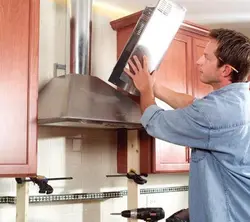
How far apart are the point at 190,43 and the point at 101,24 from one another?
604 mm

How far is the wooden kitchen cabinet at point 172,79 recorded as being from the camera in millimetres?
2662

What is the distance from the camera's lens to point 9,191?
2.35 m

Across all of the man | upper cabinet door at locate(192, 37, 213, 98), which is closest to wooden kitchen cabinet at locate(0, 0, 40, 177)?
the man

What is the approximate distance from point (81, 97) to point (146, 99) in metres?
0.42

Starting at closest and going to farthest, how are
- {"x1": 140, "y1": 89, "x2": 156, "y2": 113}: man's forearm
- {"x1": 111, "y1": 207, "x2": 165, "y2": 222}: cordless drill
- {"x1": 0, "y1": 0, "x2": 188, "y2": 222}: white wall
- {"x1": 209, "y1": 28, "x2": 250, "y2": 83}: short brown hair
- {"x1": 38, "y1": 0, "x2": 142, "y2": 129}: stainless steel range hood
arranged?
{"x1": 209, "y1": 28, "x2": 250, "y2": 83}: short brown hair < {"x1": 140, "y1": 89, "x2": 156, "y2": 113}: man's forearm < {"x1": 38, "y1": 0, "x2": 142, "y2": 129}: stainless steel range hood < {"x1": 111, "y1": 207, "x2": 165, "y2": 222}: cordless drill < {"x1": 0, "y1": 0, "x2": 188, "y2": 222}: white wall

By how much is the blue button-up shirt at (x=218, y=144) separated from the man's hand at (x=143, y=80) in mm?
191

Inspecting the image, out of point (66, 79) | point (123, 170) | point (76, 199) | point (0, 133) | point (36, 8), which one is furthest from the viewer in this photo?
point (123, 170)

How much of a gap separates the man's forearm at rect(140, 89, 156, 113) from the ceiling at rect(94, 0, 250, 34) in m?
1.07

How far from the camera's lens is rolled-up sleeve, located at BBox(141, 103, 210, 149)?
1.64 m

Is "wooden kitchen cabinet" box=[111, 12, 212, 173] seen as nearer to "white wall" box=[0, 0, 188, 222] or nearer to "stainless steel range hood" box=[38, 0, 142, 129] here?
"white wall" box=[0, 0, 188, 222]

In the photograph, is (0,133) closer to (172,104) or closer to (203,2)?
(172,104)

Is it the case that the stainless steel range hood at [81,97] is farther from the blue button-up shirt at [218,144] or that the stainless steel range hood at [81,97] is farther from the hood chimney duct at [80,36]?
the blue button-up shirt at [218,144]

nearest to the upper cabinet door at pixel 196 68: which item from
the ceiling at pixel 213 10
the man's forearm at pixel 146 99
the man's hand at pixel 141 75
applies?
the ceiling at pixel 213 10

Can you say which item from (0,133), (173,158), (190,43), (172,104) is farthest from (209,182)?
(190,43)
